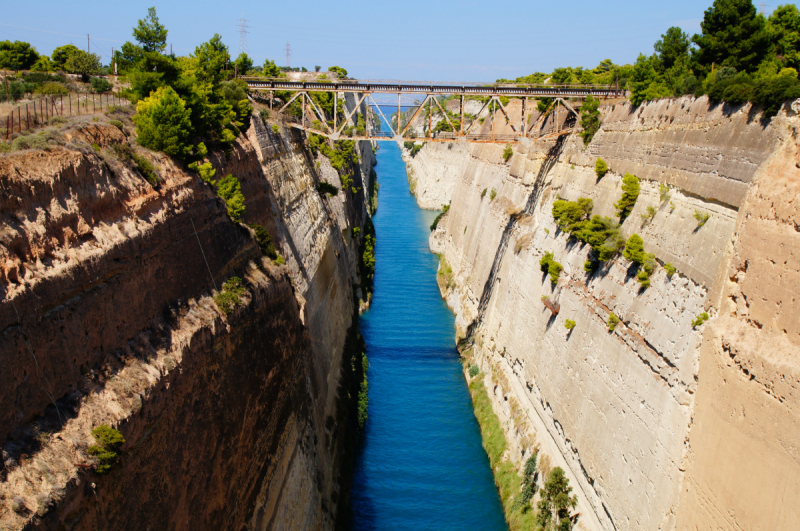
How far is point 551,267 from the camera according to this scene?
22656mm

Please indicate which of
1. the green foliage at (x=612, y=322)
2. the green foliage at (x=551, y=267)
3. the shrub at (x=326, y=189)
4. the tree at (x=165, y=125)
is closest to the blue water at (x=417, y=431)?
the green foliage at (x=551, y=267)

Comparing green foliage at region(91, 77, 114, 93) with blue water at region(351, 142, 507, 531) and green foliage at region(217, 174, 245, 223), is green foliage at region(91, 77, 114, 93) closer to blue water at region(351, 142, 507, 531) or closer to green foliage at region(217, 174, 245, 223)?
green foliage at region(217, 174, 245, 223)

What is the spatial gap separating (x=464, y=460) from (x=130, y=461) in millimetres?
15322

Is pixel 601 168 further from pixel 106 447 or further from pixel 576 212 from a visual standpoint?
pixel 106 447

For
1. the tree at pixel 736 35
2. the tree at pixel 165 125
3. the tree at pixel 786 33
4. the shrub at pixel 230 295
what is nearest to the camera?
the shrub at pixel 230 295

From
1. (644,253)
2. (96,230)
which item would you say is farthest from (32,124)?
(644,253)

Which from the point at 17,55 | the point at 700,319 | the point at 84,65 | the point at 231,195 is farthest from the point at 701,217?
the point at 17,55

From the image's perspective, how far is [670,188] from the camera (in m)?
16.9

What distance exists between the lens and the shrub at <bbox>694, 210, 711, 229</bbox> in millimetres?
14484

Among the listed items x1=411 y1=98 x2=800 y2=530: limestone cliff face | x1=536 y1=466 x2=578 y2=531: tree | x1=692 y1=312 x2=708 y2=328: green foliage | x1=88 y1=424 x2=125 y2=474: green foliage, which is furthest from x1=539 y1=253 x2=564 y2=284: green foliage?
x1=88 y1=424 x2=125 y2=474: green foliage

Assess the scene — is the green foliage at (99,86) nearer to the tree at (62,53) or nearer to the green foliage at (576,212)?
the tree at (62,53)

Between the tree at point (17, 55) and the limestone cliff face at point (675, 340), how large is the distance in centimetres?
2602

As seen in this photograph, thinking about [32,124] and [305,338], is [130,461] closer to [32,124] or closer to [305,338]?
[32,124]

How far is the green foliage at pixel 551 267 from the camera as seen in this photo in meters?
22.4
